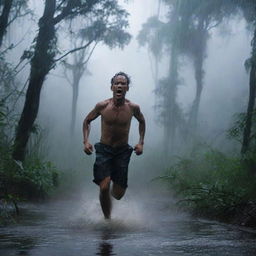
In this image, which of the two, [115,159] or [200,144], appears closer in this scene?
[115,159]

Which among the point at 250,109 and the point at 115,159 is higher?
the point at 250,109

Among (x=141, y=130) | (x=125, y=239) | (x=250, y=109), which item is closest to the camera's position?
(x=125, y=239)

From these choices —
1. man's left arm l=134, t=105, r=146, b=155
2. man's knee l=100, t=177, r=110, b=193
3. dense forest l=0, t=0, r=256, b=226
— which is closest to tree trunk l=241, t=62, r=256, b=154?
dense forest l=0, t=0, r=256, b=226

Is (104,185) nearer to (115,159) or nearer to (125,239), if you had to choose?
(115,159)

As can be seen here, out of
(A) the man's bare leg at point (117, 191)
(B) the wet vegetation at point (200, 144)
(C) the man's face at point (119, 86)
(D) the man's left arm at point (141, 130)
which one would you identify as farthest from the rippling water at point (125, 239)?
(C) the man's face at point (119, 86)

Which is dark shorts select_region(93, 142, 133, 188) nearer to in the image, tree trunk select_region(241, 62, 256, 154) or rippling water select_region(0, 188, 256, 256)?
rippling water select_region(0, 188, 256, 256)

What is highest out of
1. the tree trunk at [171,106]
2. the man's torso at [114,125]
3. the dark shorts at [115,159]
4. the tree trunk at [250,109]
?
the tree trunk at [171,106]

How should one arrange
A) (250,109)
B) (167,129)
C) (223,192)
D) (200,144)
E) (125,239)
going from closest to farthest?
(125,239), (223,192), (250,109), (200,144), (167,129)

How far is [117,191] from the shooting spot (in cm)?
640

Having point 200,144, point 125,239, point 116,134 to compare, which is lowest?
point 125,239

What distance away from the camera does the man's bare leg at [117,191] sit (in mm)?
6378

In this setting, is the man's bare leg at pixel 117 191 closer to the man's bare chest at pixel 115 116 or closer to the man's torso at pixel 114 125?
the man's torso at pixel 114 125

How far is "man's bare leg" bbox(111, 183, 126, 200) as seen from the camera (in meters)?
6.38

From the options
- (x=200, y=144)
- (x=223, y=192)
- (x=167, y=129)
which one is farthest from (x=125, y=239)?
(x=167, y=129)
